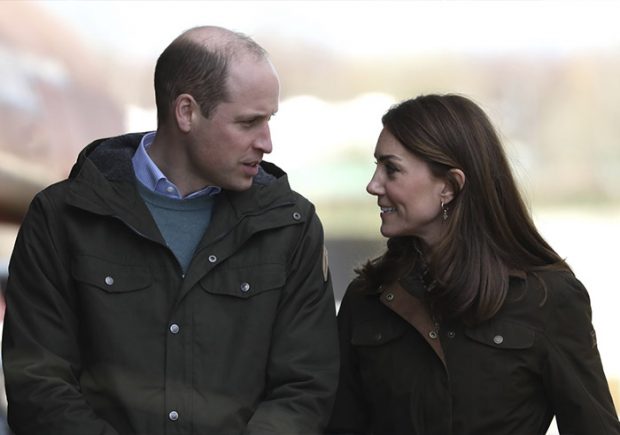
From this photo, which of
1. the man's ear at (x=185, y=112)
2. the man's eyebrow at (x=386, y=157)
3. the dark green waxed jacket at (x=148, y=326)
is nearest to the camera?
the dark green waxed jacket at (x=148, y=326)

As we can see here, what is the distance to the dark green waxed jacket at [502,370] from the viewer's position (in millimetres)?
2607

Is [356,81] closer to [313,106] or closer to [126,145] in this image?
[313,106]

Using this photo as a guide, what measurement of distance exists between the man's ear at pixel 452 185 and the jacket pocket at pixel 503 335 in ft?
0.99

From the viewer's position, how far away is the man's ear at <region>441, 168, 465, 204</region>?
2.68 metres

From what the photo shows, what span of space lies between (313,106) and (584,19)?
94cm

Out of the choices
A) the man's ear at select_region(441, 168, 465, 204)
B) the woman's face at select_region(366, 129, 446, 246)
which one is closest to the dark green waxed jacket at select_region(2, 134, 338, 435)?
the woman's face at select_region(366, 129, 446, 246)

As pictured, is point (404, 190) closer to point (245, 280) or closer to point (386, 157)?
point (386, 157)

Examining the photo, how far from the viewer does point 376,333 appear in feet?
8.96

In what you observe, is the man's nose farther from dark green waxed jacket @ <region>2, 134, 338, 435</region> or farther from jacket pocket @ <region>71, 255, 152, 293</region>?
jacket pocket @ <region>71, 255, 152, 293</region>

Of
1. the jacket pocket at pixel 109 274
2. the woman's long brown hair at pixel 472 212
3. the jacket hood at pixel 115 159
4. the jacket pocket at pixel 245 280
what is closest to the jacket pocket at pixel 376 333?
the woman's long brown hair at pixel 472 212

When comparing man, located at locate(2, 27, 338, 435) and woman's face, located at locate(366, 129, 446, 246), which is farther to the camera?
woman's face, located at locate(366, 129, 446, 246)

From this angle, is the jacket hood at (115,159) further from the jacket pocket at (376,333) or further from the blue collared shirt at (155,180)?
the jacket pocket at (376,333)

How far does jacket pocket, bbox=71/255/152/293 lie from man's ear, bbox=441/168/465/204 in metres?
0.70

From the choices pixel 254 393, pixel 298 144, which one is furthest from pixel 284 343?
pixel 298 144
